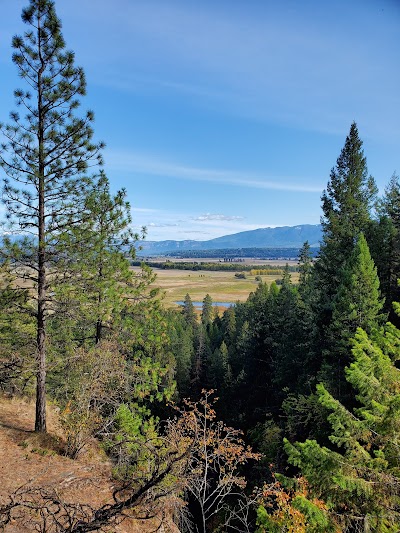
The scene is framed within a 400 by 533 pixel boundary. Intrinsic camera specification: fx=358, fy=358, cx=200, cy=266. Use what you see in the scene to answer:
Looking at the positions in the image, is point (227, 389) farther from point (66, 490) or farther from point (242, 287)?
point (242, 287)

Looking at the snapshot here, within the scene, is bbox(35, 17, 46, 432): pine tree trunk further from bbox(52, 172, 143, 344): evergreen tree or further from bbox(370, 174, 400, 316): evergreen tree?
bbox(370, 174, 400, 316): evergreen tree

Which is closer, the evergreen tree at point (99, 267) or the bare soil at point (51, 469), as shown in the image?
the bare soil at point (51, 469)

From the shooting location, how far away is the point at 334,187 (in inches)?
1014

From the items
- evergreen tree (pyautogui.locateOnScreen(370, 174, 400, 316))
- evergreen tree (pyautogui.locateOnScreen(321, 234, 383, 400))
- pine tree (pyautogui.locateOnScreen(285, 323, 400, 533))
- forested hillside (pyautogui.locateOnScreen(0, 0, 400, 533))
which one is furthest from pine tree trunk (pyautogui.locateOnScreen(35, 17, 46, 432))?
evergreen tree (pyautogui.locateOnScreen(370, 174, 400, 316))

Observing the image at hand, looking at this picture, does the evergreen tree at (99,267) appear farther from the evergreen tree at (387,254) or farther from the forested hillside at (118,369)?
the evergreen tree at (387,254)

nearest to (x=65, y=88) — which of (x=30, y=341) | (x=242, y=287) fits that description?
(x=30, y=341)

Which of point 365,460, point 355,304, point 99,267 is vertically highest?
point 99,267

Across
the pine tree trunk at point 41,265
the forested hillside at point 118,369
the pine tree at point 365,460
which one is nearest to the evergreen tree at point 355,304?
the forested hillside at point 118,369

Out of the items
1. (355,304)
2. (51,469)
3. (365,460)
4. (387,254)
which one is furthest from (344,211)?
(51,469)

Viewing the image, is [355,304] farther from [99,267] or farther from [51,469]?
[51,469]

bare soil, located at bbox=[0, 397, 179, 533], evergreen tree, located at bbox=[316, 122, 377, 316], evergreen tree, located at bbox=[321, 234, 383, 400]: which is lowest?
bare soil, located at bbox=[0, 397, 179, 533]

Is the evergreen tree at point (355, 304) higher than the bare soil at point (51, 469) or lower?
higher

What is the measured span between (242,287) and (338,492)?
148232mm

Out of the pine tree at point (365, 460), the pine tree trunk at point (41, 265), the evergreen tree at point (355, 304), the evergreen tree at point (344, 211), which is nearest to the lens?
the pine tree at point (365, 460)
